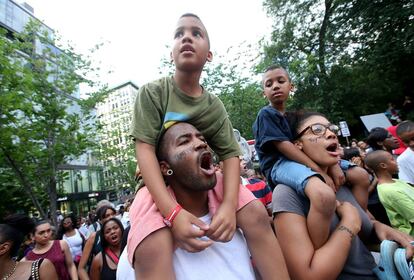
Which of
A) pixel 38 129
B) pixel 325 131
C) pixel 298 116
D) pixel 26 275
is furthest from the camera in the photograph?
pixel 38 129

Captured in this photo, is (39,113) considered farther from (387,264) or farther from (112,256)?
(387,264)

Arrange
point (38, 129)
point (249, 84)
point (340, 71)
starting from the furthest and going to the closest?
point (340, 71) < point (249, 84) < point (38, 129)

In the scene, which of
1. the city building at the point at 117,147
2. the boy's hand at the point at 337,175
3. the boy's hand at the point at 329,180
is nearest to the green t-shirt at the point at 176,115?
the boy's hand at the point at 329,180

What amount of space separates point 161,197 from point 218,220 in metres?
0.31

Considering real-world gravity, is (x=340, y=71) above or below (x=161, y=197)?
above

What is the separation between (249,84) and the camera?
18.3 metres

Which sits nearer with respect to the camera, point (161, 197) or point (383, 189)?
point (161, 197)

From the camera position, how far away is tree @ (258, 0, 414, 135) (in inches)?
632

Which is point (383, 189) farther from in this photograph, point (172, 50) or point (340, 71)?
point (340, 71)

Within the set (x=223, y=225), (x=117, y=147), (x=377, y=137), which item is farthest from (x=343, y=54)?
(x=223, y=225)

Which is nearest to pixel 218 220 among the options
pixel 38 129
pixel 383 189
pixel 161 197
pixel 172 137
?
pixel 161 197

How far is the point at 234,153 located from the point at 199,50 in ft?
2.23

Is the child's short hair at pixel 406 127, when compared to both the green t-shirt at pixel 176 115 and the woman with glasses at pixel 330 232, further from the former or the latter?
the green t-shirt at pixel 176 115

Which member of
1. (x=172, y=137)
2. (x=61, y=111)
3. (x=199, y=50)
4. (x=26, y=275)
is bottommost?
(x=26, y=275)
